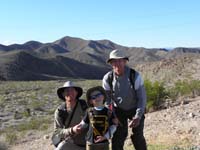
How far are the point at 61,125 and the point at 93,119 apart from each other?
706 millimetres

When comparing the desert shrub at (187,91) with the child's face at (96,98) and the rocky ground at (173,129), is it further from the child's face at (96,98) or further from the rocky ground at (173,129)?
the child's face at (96,98)

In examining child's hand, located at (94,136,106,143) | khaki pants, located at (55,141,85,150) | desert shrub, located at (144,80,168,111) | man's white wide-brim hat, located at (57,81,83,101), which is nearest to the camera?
child's hand, located at (94,136,106,143)

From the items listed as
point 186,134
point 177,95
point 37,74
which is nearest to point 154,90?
point 177,95

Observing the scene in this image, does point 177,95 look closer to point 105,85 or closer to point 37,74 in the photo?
point 105,85

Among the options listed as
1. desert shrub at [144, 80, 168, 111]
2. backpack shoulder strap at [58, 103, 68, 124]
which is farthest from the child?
desert shrub at [144, 80, 168, 111]

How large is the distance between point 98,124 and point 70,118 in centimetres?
56

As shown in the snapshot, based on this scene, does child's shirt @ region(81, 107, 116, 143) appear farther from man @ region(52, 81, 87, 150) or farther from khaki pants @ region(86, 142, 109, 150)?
man @ region(52, 81, 87, 150)

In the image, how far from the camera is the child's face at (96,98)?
20.7 ft

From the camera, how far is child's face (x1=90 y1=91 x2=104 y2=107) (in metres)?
6.30

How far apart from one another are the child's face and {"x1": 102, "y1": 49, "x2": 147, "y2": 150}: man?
0.62 m

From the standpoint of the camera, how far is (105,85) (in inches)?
277

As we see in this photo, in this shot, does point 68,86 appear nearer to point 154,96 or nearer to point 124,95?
point 124,95

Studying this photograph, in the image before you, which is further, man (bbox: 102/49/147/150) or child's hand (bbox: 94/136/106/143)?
man (bbox: 102/49/147/150)

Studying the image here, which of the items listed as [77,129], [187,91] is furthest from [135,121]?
[187,91]
